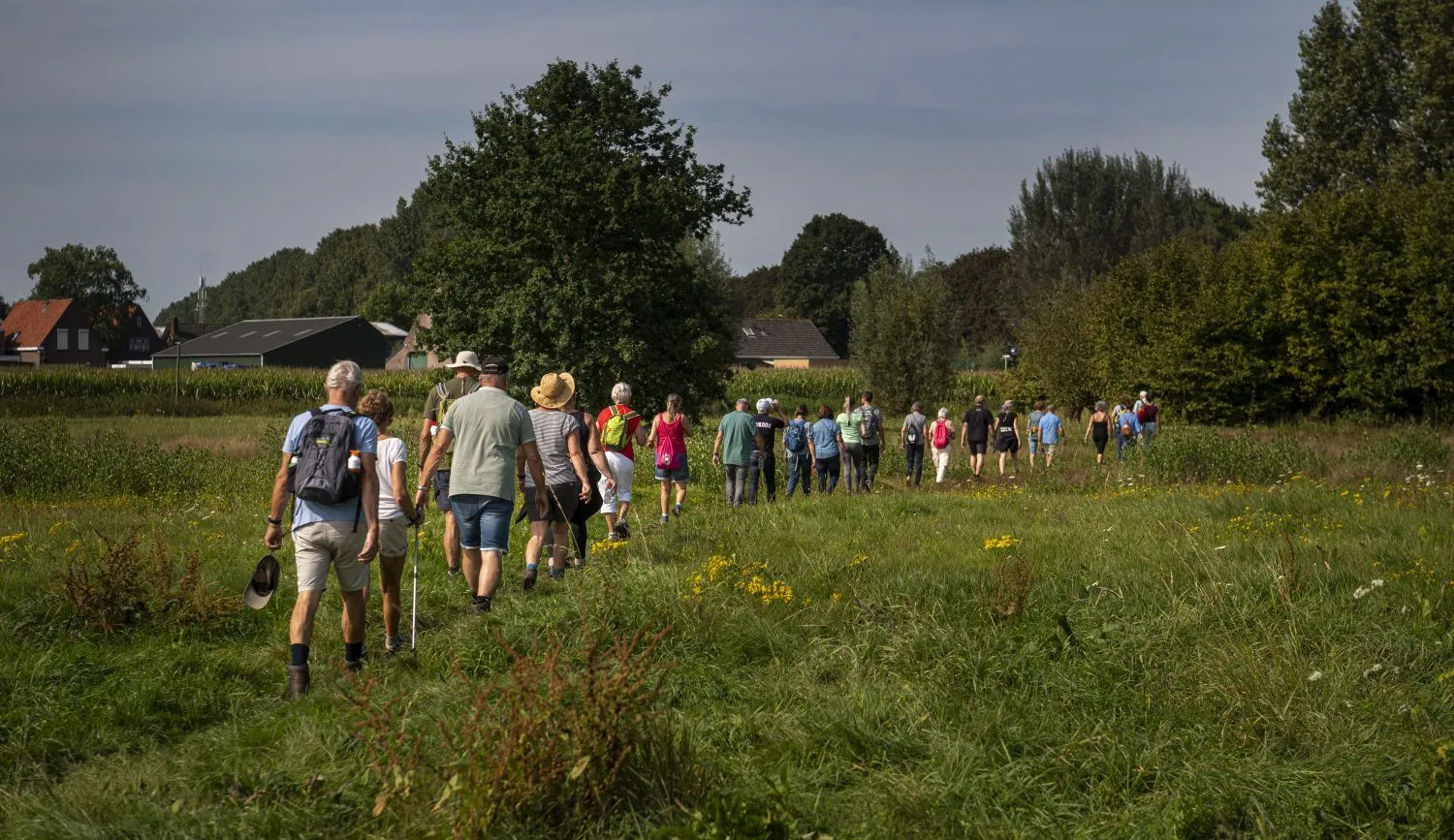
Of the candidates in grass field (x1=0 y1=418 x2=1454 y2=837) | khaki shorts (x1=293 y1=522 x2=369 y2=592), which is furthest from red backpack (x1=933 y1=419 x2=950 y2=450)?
khaki shorts (x1=293 y1=522 x2=369 y2=592)

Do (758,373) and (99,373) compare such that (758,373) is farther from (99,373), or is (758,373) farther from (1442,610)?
(1442,610)

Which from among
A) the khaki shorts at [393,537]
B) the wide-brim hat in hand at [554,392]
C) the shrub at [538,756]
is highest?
the wide-brim hat in hand at [554,392]

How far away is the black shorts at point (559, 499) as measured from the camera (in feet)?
32.4

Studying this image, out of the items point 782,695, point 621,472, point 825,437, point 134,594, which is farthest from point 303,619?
point 825,437

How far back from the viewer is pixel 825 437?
764 inches

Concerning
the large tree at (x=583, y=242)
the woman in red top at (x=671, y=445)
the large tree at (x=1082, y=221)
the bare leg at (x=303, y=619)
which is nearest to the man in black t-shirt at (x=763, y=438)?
the woman in red top at (x=671, y=445)

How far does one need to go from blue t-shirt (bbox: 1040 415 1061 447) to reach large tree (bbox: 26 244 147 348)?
95599mm

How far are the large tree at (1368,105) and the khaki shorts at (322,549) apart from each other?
152ft

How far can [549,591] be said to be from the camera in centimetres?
889

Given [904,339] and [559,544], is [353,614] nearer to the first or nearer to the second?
[559,544]

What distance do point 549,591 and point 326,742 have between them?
3.59 m

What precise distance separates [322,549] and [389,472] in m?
1.25

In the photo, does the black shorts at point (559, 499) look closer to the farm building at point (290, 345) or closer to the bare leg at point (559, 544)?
the bare leg at point (559, 544)

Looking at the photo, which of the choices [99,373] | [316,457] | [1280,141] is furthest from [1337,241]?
[99,373]
